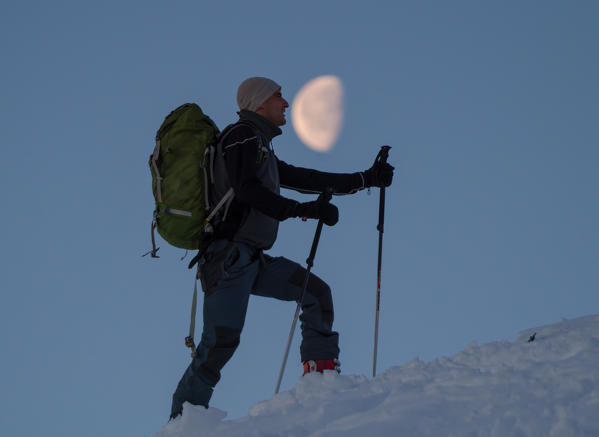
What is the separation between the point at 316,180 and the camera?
688 centimetres

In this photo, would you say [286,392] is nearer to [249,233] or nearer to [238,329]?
[238,329]

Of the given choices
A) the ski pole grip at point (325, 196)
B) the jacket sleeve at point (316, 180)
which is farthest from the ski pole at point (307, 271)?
the jacket sleeve at point (316, 180)

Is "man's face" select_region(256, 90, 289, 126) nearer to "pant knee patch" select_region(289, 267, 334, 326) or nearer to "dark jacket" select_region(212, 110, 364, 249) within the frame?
"dark jacket" select_region(212, 110, 364, 249)

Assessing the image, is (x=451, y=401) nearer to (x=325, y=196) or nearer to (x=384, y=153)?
(x=325, y=196)

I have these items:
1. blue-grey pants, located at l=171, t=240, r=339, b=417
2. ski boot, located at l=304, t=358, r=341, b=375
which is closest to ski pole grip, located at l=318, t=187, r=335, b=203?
blue-grey pants, located at l=171, t=240, r=339, b=417

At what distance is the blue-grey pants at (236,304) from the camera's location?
5.52 meters

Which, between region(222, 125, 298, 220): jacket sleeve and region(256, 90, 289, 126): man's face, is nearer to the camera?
region(222, 125, 298, 220): jacket sleeve

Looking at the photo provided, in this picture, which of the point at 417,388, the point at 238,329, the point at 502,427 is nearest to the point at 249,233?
the point at 238,329

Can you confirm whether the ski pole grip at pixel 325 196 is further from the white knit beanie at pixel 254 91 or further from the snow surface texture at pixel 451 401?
the snow surface texture at pixel 451 401

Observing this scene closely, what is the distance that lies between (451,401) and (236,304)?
7.34 ft

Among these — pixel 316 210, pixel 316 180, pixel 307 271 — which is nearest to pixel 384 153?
pixel 316 180

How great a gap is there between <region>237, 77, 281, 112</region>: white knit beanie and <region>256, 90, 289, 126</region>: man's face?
0.14 feet

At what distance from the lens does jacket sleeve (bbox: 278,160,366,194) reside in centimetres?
682

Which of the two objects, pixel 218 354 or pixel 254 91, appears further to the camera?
pixel 254 91
